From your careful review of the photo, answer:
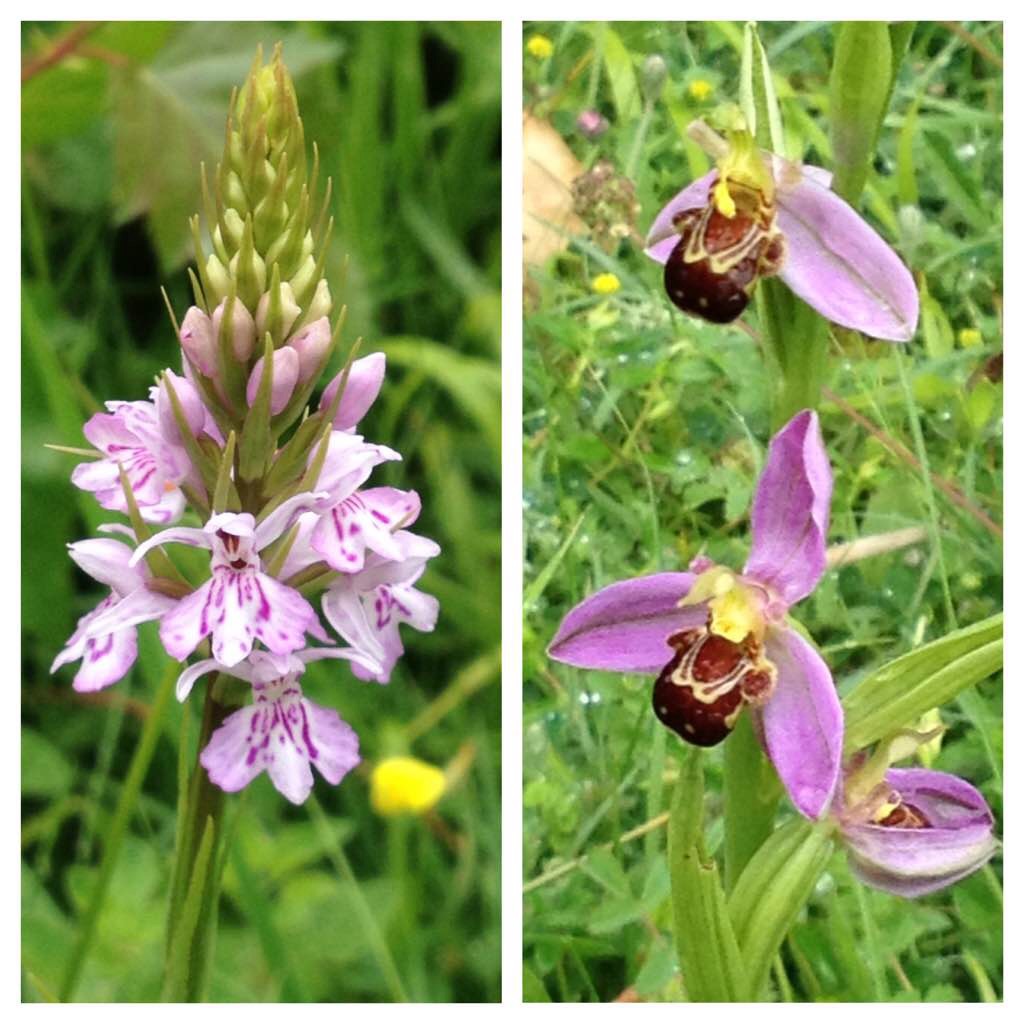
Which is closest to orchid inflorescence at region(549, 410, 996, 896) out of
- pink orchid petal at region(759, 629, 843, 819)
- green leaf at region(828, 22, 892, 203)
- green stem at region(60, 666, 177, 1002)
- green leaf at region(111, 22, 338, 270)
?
pink orchid petal at region(759, 629, 843, 819)

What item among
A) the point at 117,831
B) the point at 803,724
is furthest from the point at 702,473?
the point at 117,831

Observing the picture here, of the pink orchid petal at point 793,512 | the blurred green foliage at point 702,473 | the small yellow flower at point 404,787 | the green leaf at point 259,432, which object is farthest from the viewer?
the small yellow flower at point 404,787

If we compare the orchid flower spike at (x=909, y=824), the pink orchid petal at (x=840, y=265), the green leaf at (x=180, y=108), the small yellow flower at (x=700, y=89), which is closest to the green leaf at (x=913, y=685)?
the orchid flower spike at (x=909, y=824)

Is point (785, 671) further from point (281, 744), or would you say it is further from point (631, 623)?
point (281, 744)

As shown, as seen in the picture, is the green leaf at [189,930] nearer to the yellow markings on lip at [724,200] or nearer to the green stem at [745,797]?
the green stem at [745,797]

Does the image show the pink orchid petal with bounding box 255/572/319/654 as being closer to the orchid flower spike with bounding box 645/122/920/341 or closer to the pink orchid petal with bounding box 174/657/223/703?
the pink orchid petal with bounding box 174/657/223/703
